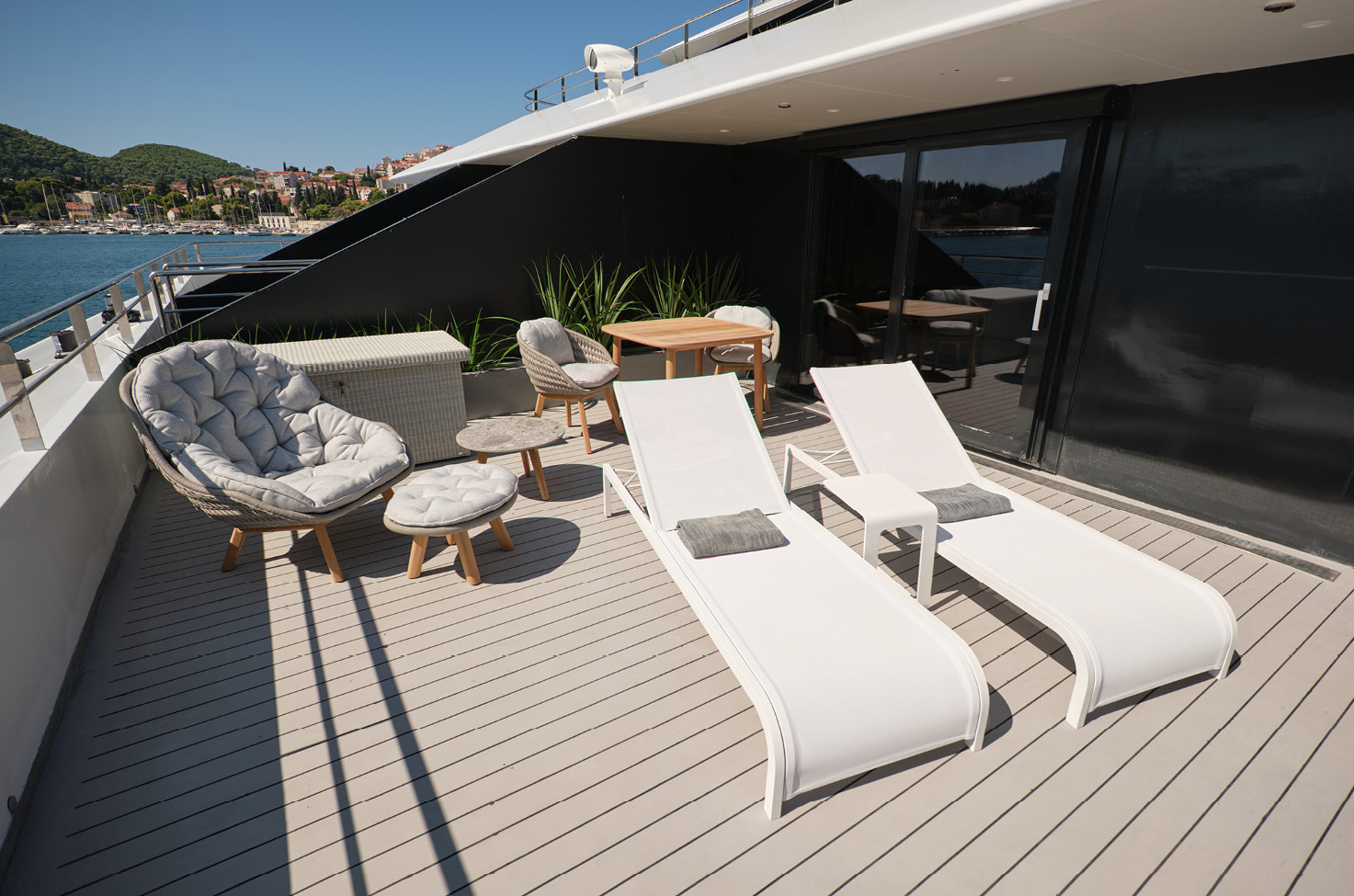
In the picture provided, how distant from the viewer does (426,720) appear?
2.34 metres

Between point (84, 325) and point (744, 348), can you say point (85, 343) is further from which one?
point (744, 348)

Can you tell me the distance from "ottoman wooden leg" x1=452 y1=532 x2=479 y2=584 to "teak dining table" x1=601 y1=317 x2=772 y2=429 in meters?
2.24

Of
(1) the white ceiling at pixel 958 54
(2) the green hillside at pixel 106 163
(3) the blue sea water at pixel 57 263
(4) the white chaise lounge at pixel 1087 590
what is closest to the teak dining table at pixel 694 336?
(1) the white ceiling at pixel 958 54

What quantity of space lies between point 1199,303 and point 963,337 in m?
1.55

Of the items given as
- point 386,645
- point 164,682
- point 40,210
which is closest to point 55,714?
point 164,682

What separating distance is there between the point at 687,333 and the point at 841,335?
1.70m

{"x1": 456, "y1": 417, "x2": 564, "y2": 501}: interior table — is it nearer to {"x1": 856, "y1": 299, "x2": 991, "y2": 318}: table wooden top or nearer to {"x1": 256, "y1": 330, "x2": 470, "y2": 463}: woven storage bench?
{"x1": 256, "y1": 330, "x2": 470, "y2": 463}: woven storage bench

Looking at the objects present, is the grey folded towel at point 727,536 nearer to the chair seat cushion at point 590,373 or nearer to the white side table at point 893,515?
the white side table at point 893,515

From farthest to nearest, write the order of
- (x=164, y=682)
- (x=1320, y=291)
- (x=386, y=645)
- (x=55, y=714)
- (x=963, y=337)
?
(x=963, y=337)
(x=1320, y=291)
(x=386, y=645)
(x=164, y=682)
(x=55, y=714)

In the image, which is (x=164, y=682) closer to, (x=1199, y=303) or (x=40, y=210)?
(x=1199, y=303)

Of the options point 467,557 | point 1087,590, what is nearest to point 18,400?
point 467,557

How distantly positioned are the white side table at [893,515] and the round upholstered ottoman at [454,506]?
160 centimetres

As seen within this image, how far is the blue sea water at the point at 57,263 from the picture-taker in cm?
1953

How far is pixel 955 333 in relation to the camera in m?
5.11
